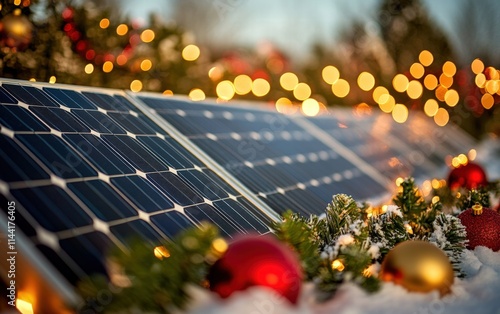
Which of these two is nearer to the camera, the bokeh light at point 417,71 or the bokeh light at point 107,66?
the bokeh light at point 107,66

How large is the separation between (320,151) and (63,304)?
3.52 m

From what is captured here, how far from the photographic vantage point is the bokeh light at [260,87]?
30.6ft

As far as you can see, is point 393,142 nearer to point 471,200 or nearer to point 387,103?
point 471,200

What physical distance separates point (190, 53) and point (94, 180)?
485 cm

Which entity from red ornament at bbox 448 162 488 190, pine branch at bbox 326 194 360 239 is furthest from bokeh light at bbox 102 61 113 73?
pine branch at bbox 326 194 360 239

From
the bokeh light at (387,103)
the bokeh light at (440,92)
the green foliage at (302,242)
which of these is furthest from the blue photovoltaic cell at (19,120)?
the bokeh light at (440,92)

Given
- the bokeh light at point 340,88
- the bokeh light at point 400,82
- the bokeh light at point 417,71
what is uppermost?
the bokeh light at point 417,71

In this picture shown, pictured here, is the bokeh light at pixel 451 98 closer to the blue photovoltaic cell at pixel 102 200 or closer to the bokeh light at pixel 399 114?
the bokeh light at pixel 399 114

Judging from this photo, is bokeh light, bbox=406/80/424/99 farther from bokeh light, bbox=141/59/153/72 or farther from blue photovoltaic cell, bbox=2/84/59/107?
blue photovoltaic cell, bbox=2/84/59/107

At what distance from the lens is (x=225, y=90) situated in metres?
8.06

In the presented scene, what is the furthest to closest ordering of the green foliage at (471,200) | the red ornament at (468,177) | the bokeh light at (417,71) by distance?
the bokeh light at (417,71) < the red ornament at (468,177) < the green foliage at (471,200)

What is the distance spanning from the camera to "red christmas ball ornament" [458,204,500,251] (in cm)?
299

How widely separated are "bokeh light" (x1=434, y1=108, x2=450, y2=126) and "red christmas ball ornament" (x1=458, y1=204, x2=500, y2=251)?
24.9ft

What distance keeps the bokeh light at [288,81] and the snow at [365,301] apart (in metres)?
7.77
